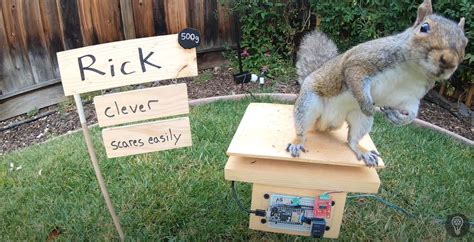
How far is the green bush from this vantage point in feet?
10.9

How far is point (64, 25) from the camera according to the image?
3730 millimetres

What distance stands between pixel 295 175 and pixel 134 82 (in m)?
0.77

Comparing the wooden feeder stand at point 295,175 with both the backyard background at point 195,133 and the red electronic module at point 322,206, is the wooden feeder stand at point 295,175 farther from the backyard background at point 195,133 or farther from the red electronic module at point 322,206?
the backyard background at point 195,133

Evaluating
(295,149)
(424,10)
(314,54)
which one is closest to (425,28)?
(424,10)

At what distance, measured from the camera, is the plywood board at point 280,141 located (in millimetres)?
1646

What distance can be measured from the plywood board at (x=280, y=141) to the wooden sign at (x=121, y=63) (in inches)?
17.0

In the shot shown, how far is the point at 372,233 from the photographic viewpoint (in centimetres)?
206

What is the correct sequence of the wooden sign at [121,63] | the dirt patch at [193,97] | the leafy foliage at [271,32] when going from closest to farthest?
the wooden sign at [121,63], the dirt patch at [193,97], the leafy foliage at [271,32]

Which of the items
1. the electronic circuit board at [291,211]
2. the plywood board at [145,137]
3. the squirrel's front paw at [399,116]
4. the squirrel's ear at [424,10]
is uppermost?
the squirrel's ear at [424,10]

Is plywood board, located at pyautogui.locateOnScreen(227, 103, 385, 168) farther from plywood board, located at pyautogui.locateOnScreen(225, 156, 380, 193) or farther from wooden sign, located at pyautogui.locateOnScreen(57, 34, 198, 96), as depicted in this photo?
wooden sign, located at pyautogui.locateOnScreen(57, 34, 198, 96)

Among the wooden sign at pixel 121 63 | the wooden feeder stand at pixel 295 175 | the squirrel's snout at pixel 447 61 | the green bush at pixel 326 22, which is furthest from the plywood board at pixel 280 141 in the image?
the green bush at pixel 326 22

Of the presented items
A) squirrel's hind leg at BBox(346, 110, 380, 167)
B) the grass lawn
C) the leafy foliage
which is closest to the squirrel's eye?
squirrel's hind leg at BBox(346, 110, 380, 167)

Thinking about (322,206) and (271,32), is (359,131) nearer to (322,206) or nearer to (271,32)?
(322,206)

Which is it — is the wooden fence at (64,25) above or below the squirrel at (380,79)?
below
